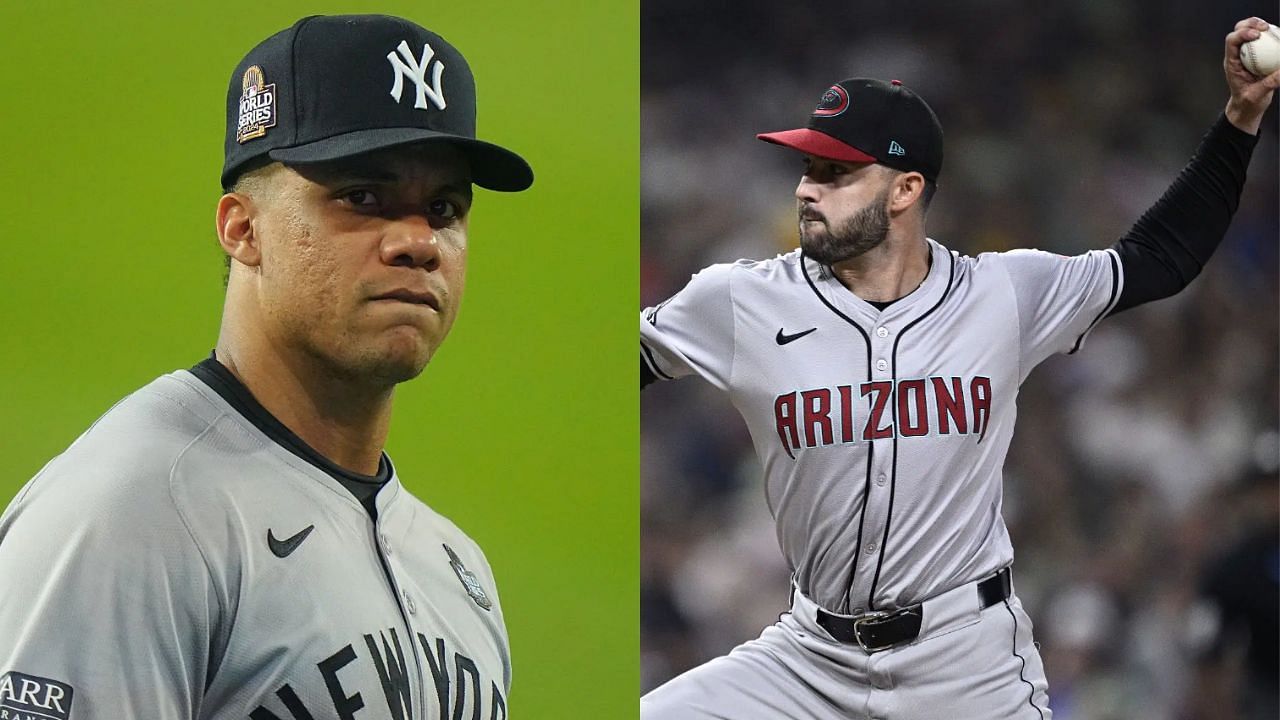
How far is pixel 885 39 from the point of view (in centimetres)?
304

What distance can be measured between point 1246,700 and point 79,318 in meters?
3.06

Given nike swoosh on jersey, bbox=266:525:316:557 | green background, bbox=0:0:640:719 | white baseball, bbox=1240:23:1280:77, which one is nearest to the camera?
nike swoosh on jersey, bbox=266:525:316:557

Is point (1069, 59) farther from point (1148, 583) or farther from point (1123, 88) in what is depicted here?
point (1148, 583)

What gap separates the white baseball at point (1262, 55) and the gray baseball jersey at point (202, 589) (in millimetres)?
1782

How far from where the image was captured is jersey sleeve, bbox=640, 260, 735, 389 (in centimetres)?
203

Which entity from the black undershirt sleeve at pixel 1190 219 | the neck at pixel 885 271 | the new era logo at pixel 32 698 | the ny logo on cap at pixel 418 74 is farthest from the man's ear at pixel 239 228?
the black undershirt sleeve at pixel 1190 219

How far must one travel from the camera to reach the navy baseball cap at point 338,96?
29.1 inches

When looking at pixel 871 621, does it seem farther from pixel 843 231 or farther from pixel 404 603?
pixel 404 603

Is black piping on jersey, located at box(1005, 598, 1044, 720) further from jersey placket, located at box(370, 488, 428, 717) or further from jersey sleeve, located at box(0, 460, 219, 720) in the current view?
jersey sleeve, located at box(0, 460, 219, 720)

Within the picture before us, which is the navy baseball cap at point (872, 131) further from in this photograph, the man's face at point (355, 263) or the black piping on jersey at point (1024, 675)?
the man's face at point (355, 263)

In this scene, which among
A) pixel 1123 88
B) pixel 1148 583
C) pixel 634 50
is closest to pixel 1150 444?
pixel 1148 583

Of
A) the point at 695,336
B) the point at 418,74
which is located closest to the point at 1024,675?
the point at 695,336

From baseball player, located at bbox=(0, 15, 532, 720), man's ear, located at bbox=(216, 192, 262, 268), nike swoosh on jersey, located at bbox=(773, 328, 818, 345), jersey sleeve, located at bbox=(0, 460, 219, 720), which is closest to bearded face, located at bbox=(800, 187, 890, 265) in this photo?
nike swoosh on jersey, located at bbox=(773, 328, 818, 345)

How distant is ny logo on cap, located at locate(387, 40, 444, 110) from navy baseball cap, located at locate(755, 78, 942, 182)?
4.34 feet
